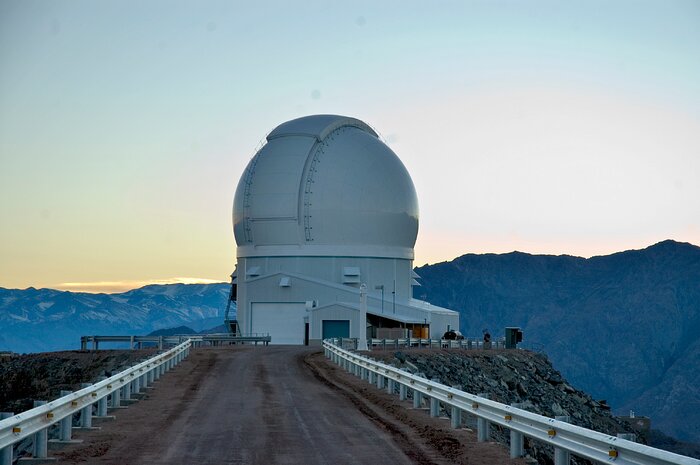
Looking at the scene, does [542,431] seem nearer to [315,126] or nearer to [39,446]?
[39,446]

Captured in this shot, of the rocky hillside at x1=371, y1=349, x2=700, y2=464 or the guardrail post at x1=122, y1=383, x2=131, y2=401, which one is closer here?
the guardrail post at x1=122, y1=383, x2=131, y2=401

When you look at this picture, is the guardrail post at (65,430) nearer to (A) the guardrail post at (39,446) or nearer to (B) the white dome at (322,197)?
(A) the guardrail post at (39,446)

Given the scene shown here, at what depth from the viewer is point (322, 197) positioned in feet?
236

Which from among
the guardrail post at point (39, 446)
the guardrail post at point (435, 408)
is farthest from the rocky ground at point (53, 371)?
the guardrail post at point (39, 446)

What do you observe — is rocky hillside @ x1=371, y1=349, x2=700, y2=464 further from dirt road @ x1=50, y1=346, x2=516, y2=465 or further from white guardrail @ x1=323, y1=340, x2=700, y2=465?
white guardrail @ x1=323, y1=340, x2=700, y2=465

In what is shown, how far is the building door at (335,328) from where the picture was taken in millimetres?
68375

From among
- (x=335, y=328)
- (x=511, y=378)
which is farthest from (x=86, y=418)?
(x=335, y=328)

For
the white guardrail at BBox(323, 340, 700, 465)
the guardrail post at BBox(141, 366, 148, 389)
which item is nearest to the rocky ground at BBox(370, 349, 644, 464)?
the guardrail post at BBox(141, 366, 148, 389)

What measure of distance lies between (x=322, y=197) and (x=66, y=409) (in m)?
56.2

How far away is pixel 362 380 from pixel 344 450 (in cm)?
1599

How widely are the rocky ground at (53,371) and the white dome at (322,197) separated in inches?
873

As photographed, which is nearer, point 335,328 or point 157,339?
point 157,339

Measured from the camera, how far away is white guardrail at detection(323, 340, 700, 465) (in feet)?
34.1

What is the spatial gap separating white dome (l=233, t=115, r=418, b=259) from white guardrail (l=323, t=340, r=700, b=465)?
46917 millimetres
